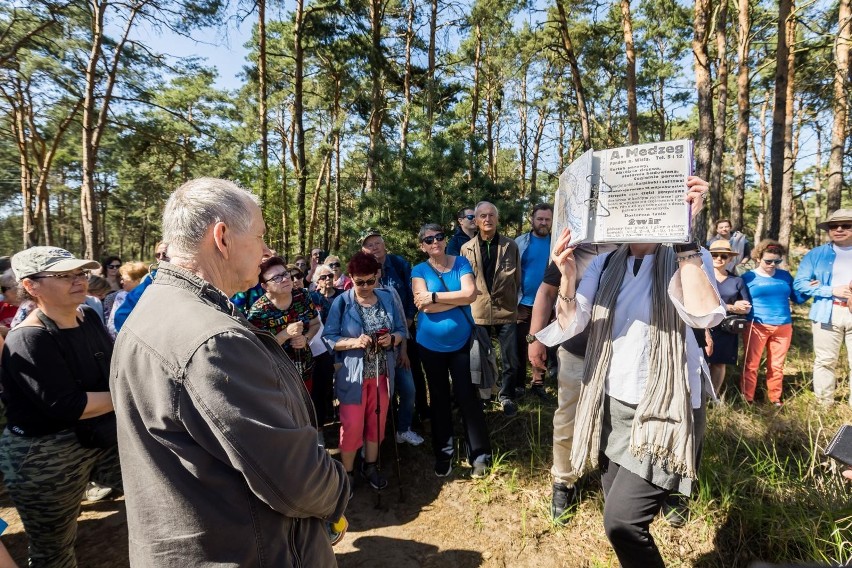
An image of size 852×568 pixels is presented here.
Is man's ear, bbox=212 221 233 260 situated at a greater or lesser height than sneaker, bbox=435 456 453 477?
greater

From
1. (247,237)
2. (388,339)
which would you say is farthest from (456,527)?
(247,237)

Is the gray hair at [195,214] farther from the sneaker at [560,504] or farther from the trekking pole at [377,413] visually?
the sneaker at [560,504]

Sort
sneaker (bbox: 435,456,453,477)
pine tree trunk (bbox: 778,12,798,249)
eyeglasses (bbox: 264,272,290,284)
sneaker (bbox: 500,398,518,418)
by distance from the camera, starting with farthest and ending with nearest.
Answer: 1. pine tree trunk (bbox: 778,12,798,249)
2. sneaker (bbox: 500,398,518,418)
3. sneaker (bbox: 435,456,453,477)
4. eyeglasses (bbox: 264,272,290,284)

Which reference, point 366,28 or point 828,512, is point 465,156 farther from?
point 828,512

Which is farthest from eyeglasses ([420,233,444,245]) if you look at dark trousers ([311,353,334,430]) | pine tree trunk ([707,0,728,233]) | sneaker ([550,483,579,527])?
pine tree trunk ([707,0,728,233])

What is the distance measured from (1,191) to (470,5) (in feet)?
79.6

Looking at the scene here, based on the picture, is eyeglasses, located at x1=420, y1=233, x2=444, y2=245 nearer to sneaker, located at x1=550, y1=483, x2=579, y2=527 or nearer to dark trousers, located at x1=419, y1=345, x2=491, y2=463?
dark trousers, located at x1=419, y1=345, x2=491, y2=463

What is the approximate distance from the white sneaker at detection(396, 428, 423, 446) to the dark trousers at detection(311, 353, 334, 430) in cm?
89

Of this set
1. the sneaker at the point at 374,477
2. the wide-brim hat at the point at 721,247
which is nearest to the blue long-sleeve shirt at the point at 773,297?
the wide-brim hat at the point at 721,247

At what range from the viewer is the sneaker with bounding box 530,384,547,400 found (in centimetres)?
475

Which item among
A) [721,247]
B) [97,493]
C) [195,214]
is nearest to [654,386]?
[195,214]

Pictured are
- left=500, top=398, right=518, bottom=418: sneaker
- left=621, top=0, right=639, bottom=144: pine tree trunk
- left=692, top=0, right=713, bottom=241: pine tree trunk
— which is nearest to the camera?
left=500, top=398, right=518, bottom=418: sneaker

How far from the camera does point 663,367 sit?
196 centimetres

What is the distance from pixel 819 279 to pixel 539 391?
10.0 ft
